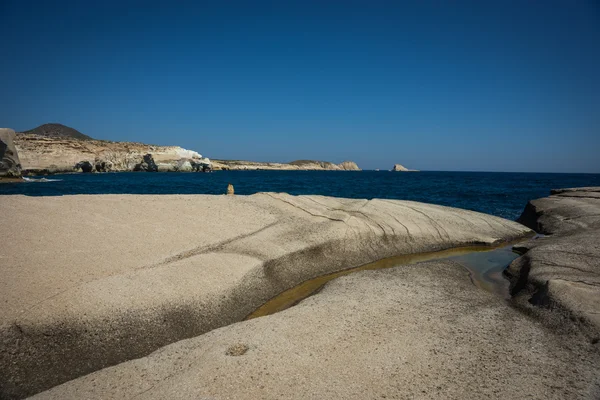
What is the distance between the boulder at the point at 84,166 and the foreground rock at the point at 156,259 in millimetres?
74346

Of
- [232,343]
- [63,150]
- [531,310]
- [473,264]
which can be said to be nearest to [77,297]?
[232,343]

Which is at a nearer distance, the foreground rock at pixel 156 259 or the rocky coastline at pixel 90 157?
the foreground rock at pixel 156 259

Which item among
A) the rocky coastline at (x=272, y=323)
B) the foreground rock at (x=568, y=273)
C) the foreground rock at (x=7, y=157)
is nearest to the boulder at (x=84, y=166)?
the foreground rock at (x=7, y=157)

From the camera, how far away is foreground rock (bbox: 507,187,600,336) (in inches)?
234

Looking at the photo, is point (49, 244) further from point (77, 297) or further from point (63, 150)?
point (63, 150)

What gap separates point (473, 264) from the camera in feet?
35.0

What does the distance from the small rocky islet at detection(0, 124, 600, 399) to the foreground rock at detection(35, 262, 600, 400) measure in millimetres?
24

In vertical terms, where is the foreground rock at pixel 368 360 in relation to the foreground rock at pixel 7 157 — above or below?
below

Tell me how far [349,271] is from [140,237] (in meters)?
5.91

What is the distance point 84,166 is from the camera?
241 feet

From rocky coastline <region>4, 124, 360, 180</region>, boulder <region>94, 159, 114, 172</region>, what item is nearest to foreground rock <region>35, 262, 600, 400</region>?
rocky coastline <region>4, 124, 360, 180</region>

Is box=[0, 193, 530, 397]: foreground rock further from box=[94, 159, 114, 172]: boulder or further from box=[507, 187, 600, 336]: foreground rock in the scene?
box=[94, 159, 114, 172]: boulder

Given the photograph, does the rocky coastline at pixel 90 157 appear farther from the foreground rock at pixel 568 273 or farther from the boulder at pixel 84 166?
the foreground rock at pixel 568 273

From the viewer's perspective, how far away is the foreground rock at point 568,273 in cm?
594
